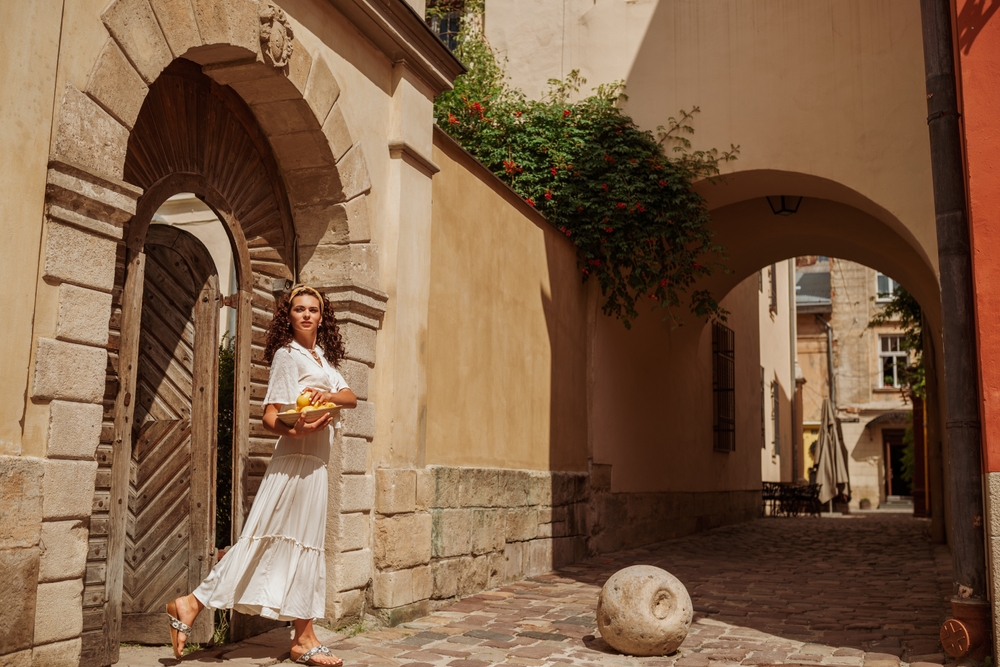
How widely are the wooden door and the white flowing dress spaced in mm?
806

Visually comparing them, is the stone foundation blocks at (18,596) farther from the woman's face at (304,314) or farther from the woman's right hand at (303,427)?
the woman's face at (304,314)

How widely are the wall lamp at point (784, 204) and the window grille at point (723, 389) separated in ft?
11.1

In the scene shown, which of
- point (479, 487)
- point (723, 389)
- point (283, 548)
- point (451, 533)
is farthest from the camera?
point (723, 389)

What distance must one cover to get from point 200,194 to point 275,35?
2.88ft

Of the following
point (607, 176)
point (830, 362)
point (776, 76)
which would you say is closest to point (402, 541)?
point (607, 176)

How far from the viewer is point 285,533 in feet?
14.1

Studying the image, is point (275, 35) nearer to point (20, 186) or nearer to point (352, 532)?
point (20, 186)

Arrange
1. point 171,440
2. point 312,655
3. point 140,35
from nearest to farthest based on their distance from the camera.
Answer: point 140,35 → point 312,655 → point 171,440

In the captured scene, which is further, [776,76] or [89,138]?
[776,76]

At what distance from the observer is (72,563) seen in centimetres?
355

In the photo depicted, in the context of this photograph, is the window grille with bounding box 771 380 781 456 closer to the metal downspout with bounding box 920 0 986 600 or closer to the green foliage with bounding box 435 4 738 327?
the green foliage with bounding box 435 4 738 327

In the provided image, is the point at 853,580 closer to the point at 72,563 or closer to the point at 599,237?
the point at 599,237

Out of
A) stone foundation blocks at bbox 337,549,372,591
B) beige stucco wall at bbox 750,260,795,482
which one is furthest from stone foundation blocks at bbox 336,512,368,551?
beige stucco wall at bbox 750,260,795,482

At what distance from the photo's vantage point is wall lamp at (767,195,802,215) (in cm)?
1107
